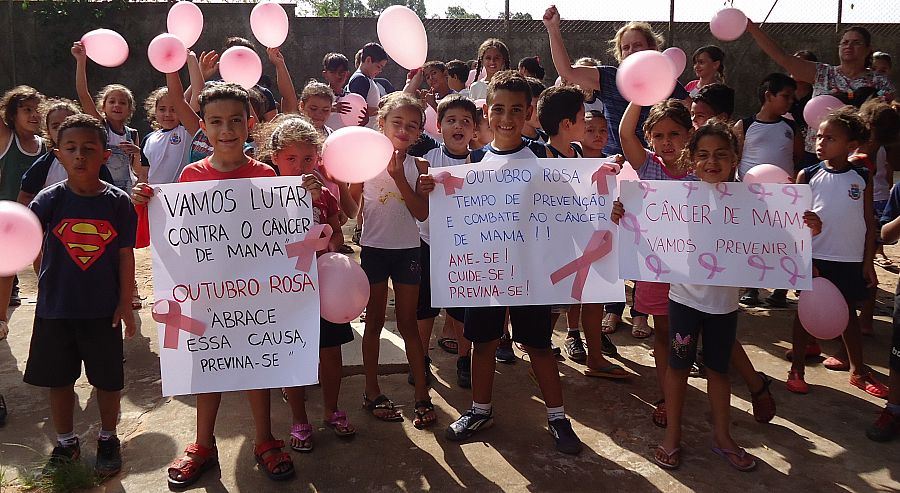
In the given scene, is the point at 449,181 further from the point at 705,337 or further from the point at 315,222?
the point at 705,337

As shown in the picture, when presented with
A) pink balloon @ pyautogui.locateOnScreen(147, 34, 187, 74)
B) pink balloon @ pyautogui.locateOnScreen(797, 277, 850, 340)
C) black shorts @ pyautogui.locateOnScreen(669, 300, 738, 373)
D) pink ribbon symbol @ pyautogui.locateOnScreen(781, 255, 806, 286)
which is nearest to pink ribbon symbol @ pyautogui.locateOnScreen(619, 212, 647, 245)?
black shorts @ pyautogui.locateOnScreen(669, 300, 738, 373)

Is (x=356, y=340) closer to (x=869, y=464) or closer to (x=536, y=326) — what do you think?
(x=536, y=326)

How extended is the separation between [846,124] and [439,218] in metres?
2.26

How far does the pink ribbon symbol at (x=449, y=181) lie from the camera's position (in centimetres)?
312

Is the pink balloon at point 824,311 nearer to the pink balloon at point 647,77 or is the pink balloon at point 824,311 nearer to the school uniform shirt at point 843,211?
the school uniform shirt at point 843,211

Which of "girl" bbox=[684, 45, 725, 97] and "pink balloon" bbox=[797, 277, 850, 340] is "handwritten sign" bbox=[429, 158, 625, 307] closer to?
"pink balloon" bbox=[797, 277, 850, 340]

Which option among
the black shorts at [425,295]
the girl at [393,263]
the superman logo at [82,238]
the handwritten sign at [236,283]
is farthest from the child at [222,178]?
the black shorts at [425,295]

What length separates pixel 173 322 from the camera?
2758 mm

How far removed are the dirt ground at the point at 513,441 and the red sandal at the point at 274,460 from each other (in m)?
0.05

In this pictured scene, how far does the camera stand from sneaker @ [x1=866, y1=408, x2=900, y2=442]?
10.5 feet

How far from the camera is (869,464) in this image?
2.99 meters

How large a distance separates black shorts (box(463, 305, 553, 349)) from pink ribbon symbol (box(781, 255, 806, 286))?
3.44 ft

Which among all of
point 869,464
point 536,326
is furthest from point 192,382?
Result: point 869,464

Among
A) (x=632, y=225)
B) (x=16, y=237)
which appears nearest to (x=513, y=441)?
(x=632, y=225)
